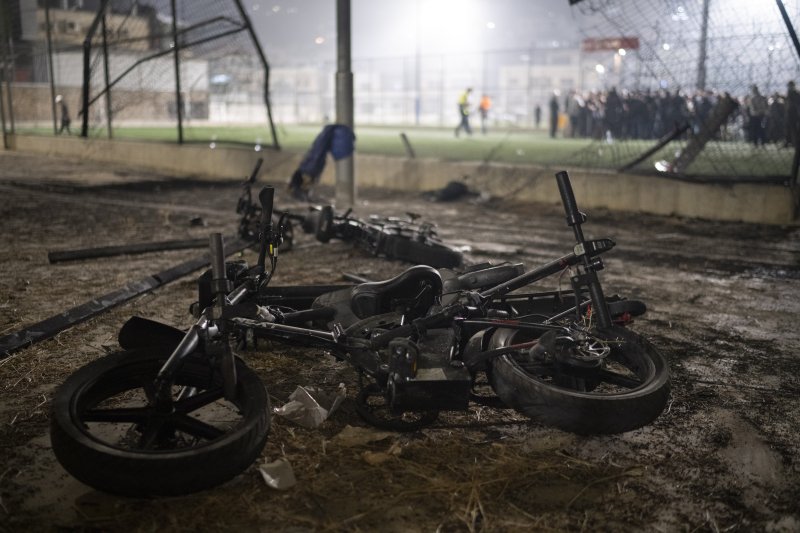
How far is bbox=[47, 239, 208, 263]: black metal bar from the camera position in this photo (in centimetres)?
777

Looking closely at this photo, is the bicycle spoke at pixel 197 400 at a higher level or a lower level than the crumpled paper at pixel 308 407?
higher

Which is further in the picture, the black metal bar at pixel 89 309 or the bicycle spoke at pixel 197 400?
the black metal bar at pixel 89 309

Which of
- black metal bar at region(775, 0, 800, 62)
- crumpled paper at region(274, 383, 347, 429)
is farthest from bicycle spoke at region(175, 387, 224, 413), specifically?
black metal bar at region(775, 0, 800, 62)

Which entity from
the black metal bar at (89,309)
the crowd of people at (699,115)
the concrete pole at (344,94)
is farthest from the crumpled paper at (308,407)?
the crowd of people at (699,115)

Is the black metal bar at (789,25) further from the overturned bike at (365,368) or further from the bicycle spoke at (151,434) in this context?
the bicycle spoke at (151,434)

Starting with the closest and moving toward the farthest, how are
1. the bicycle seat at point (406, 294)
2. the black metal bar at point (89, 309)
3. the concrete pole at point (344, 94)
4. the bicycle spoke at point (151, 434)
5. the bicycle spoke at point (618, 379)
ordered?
the bicycle spoke at point (151, 434) → the bicycle spoke at point (618, 379) → the bicycle seat at point (406, 294) → the black metal bar at point (89, 309) → the concrete pole at point (344, 94)

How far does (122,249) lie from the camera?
8289 millimetres

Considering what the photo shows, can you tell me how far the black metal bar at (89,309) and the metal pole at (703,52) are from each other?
26.9 ft

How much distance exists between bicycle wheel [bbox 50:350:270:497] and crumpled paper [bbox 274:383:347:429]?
0.31 meters

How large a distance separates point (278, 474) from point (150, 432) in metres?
0.58

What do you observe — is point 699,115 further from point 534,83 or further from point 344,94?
point 534,83

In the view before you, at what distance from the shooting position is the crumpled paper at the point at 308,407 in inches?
150

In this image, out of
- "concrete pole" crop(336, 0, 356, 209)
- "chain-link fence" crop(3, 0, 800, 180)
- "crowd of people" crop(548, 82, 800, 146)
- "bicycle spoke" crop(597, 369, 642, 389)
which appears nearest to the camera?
"bicycle spoke" crop(597, 369, 642, 389)

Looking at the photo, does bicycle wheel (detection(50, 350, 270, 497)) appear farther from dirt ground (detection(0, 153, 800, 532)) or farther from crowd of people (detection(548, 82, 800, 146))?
crowd of people (detection(548, 82, 800, 146))
